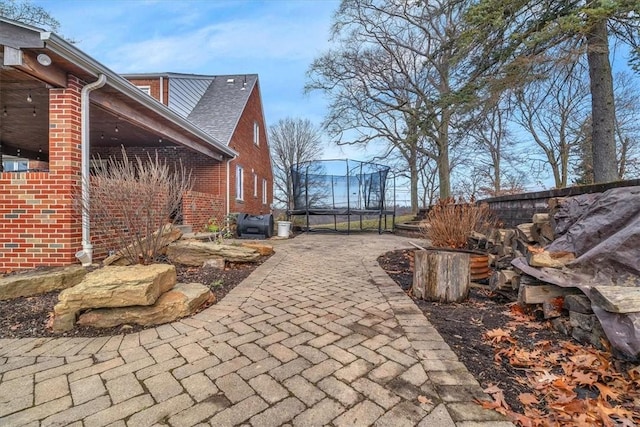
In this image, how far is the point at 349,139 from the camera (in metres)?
16.4

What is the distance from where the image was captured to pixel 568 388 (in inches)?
60.7

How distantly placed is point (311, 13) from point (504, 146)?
1397 cm

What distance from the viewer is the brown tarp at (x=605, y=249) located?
1.74 m

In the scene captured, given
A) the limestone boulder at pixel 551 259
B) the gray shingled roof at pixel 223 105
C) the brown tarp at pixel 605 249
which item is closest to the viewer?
the brown tarp at pixel 605 249

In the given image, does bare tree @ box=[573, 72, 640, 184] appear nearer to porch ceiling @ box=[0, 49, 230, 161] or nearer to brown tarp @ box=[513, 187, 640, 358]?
brown tarp @ box=[513, 187, 640, 358]

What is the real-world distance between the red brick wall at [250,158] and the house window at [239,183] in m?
0.19

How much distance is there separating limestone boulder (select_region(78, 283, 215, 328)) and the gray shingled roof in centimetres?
804

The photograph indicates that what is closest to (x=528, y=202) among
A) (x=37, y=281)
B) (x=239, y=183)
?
(x=37, y=281)

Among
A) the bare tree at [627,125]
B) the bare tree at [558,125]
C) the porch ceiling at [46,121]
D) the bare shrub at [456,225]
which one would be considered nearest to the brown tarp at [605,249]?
the bare shrub at [456,225]

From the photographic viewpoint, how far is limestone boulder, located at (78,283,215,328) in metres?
2.43

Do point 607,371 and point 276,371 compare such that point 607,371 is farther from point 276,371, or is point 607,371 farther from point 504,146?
point 504,146

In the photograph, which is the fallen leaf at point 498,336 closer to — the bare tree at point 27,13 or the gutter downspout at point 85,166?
the gutter downspout at point 85,166

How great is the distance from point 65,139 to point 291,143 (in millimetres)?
22067

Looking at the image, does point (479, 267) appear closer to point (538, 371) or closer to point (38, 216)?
point (538, 371)
